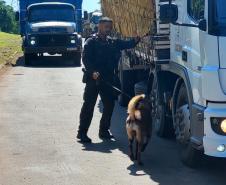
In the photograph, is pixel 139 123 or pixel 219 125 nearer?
pixel 219 125

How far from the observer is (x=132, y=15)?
9953 millimetres

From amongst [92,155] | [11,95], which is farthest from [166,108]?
[11,95]

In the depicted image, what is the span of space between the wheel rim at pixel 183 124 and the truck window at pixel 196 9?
43.2 inches

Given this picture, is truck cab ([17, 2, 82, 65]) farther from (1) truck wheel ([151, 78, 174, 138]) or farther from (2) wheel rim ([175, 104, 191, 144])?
(2) wheel rim ([175, 104, 191, 144])

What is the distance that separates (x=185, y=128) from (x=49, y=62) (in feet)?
62.0

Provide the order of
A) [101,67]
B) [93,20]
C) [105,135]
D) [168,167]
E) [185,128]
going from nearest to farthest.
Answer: [185,128], [168,167], [101,67], [105,135], [93,20]

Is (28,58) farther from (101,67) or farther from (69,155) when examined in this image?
(69,155)

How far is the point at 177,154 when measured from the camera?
832 centimetres

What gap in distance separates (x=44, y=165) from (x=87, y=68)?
1843 millimetres

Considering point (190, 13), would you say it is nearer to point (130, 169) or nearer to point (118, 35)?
point (130, 169)

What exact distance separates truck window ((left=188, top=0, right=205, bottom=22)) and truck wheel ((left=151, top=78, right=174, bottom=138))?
6.08 ft

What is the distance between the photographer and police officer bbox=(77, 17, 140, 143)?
352 inches

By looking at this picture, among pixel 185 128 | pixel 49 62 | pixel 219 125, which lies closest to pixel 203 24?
pixel 219 125

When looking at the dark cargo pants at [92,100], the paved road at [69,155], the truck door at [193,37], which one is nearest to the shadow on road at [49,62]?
the paved road at [69,155]
